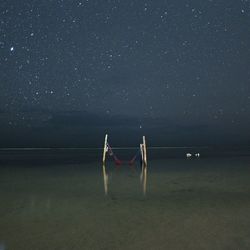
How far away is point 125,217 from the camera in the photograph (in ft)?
40.2

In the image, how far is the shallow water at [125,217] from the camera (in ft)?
30.2

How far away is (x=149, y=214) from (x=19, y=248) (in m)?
5.49

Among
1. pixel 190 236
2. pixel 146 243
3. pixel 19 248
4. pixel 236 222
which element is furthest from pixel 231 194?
pixel 19 248

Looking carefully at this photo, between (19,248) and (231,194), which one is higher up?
(19,248)

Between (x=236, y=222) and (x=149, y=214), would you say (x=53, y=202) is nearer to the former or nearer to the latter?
(x=149, y=214)

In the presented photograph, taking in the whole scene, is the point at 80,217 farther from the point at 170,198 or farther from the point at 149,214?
the point at 170,198

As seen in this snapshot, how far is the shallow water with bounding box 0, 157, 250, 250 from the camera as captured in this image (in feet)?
30.2

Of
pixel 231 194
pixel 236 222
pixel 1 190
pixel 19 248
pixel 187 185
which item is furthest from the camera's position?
pixel 187 185

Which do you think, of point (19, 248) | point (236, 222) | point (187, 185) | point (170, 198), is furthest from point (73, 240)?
point (187, 185)

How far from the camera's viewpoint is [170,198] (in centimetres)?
1648

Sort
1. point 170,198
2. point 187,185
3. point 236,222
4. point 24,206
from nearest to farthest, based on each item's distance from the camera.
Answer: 1. point 236,222
2. point 24,206
3. point 170,198
4. point 187,185

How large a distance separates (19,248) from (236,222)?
703 centimetres

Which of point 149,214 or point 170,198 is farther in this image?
point 170,198

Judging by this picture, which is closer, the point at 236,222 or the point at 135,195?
the point at 236,222
